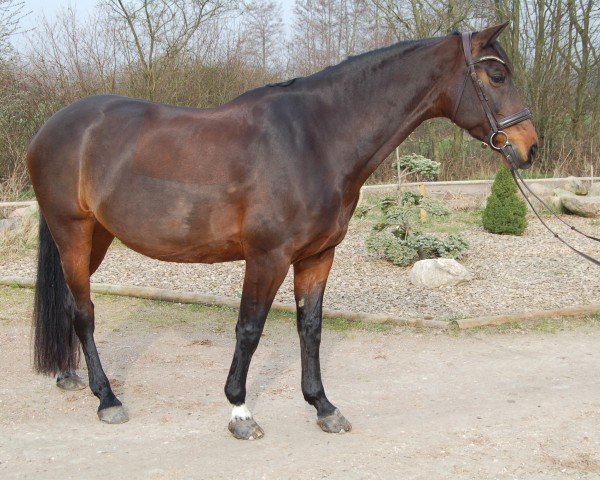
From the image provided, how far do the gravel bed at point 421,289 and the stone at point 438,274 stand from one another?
8cm

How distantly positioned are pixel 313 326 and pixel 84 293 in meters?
1.36

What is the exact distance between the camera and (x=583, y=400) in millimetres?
3898

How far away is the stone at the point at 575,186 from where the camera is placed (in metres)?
12.4

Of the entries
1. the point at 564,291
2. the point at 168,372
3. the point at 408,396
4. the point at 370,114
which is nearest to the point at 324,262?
the point at 370,114

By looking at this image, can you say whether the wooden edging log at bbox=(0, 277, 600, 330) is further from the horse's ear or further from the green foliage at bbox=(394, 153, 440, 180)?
the green foliage at bbox=(394, 153, 440, 180)

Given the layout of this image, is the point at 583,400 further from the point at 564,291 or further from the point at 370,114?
the point at 564,291

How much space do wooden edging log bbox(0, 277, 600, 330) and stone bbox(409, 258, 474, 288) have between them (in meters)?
1.16

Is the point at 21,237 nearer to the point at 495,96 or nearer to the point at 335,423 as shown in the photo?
the point at 335,423

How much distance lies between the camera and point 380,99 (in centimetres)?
324

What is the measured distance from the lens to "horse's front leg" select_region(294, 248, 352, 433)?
3518mm

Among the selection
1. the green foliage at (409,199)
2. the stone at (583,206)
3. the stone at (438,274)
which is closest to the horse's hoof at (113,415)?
the stone at (438,274)

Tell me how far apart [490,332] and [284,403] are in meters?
2.13

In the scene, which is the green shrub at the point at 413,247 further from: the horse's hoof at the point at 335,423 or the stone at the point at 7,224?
the stone at the point at 7,224

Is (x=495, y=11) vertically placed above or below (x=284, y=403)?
above
